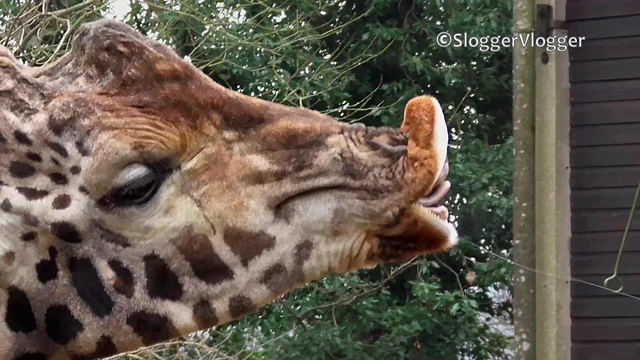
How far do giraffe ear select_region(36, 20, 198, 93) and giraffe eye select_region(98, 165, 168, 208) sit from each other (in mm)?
109

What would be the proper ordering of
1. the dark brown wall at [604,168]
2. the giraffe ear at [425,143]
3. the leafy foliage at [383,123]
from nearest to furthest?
1. the giraffe ear at [425,143]
2. the dark brown wall at [604,168]
3. the leafy foliage at [383,123]

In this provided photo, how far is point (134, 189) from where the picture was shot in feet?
3.92

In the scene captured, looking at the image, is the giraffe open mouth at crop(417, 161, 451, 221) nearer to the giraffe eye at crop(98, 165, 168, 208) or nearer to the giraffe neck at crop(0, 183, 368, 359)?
the giraffe neck at crop(0, 183, 368, 359)

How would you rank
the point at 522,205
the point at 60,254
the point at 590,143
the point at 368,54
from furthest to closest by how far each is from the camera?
the point at 368,54 → the point at 590,143 → the point at 522,205 → the point at 60,254

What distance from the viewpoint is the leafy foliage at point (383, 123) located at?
5.41m

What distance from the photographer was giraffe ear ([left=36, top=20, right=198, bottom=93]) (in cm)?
124

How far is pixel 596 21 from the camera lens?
143 inches

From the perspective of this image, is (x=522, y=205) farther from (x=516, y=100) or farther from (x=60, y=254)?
(x=60, y=254)

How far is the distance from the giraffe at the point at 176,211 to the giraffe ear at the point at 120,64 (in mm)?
Answer: 15

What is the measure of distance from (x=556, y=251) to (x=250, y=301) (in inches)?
87.4

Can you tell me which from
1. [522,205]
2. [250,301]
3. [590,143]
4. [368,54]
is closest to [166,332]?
[250,301]

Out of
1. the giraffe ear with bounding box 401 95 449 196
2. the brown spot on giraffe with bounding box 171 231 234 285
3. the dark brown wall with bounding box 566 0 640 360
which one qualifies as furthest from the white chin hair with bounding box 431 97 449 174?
the dark brown wall with bounding box 566 0 640 360

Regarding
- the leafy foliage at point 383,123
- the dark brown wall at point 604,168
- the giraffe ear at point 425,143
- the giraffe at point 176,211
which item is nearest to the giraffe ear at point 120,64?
the giraffe at point 176,211

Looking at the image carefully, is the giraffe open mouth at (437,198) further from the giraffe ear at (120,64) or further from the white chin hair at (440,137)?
the giraffe ear at (120,64)
